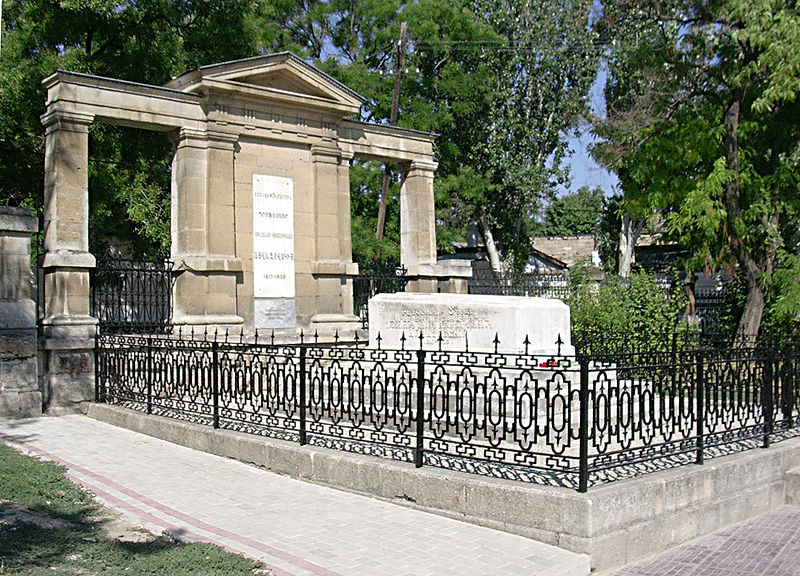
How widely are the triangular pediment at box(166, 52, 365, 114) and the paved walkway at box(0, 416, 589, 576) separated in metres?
7.20

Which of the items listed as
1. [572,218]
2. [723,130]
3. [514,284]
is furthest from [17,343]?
[572,218]

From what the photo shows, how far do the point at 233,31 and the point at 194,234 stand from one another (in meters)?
9.54

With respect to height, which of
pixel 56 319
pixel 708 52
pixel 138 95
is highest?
pixel 708 52

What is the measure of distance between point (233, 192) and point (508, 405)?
7.63m

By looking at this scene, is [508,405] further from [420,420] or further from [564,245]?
[564,245]

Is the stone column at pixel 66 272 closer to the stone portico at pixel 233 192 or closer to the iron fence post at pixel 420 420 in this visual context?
the stone portico at pixel 233 192

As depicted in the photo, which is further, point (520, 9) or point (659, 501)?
point (520, 9)

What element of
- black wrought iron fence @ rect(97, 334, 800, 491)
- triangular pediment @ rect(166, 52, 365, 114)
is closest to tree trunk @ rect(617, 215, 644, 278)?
triangular pediment @ rect(166, 52, 365, 114)

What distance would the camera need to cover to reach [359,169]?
2973 centimetres

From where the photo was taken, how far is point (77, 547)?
17.6ft

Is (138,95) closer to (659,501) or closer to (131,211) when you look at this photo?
(131,211)

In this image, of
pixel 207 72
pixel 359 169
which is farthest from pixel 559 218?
pixel 207 72

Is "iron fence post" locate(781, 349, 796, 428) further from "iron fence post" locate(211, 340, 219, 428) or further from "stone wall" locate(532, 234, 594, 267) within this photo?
"stone wall" locate(532, 234, 594, 267)

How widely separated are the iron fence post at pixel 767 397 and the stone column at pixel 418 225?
9.76m
